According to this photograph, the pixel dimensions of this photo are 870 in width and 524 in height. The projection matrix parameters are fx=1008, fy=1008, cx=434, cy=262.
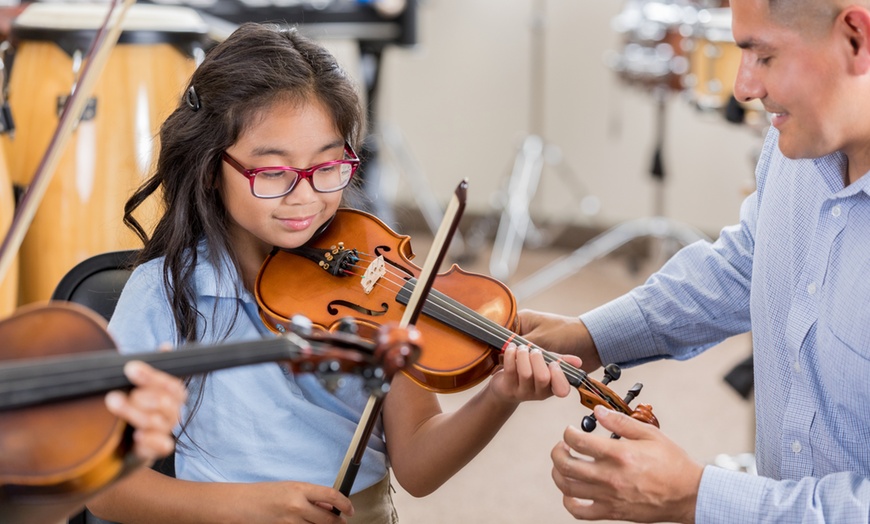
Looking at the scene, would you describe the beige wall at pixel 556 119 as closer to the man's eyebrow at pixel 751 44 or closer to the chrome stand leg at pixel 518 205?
the chrome stand leg at pixel 518 205

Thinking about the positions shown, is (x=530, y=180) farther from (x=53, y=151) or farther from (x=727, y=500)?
(x=53, y=151)

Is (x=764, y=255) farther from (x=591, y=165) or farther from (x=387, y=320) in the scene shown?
(x=591, y=165)

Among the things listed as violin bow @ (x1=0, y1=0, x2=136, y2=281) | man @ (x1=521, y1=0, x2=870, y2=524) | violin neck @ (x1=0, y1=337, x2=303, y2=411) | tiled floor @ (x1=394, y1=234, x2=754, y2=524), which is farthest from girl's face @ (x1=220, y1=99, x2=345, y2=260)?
tiled floor @ (x1=394, y1=234, x2=754, y2=524)

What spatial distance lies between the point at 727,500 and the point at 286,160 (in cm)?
68

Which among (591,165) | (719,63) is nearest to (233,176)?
(719,63)

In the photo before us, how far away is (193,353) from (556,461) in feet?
1.57

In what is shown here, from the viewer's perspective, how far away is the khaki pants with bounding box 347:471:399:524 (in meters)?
1.34

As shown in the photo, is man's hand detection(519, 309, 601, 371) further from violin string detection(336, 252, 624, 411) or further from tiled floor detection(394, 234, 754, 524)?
tiled floor detection(394, 234, 754, 524)

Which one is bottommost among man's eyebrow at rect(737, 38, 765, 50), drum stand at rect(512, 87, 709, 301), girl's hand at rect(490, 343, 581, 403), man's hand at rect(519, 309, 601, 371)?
drum stand at rect(512, 87, 709, 301)

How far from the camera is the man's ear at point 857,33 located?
3.41 feet

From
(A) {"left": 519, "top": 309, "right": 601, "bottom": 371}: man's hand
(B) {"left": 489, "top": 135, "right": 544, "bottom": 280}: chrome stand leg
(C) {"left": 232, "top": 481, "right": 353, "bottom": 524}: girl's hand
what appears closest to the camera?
Answer: (C) {"left": 232, "top": 481, "right": 353, "bottom": 524}: girl's hand

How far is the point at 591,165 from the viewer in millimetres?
4438

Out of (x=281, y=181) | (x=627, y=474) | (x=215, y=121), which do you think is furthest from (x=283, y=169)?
(x=627, y=474)

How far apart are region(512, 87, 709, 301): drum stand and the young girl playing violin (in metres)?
2.46
